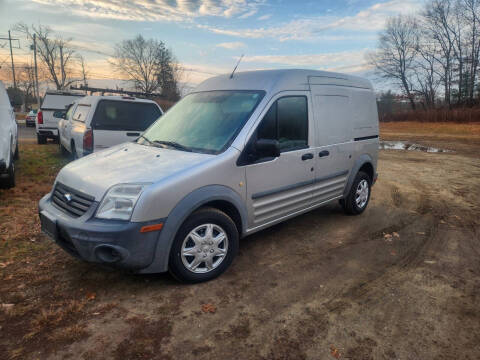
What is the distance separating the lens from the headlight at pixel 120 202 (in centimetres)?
288

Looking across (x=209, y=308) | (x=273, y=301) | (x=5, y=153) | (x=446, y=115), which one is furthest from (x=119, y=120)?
(x=446, y=115)

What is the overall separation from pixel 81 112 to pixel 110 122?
1453 millimetres

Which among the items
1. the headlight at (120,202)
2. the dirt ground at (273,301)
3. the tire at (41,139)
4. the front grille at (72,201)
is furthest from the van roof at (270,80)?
the tire at (41,139)

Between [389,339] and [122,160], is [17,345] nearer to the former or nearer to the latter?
[122,160]

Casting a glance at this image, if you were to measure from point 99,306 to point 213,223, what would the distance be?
1.25 meters

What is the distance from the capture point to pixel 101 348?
97.0 inches

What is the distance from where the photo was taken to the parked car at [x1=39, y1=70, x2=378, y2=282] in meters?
2.91

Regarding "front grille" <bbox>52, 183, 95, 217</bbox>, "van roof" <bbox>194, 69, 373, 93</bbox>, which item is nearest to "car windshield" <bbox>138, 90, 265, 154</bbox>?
"van roof" <bbox>194, 69, 373, 93</bbox>

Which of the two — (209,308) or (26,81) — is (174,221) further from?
(26,81)

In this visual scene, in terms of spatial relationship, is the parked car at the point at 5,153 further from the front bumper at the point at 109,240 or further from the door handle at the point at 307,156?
the door handle at the point at 307,156

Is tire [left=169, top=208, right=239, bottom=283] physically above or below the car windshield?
below

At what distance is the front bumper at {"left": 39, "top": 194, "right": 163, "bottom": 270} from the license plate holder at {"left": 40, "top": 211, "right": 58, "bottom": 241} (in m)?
0.12

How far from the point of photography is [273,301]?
10.2ft

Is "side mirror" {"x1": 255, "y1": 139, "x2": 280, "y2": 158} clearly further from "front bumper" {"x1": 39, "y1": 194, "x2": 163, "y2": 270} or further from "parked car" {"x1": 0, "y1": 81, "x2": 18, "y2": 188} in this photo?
"parked car" {"x1": 0, "y1": 81, "x2": 18, "y2": 188}
